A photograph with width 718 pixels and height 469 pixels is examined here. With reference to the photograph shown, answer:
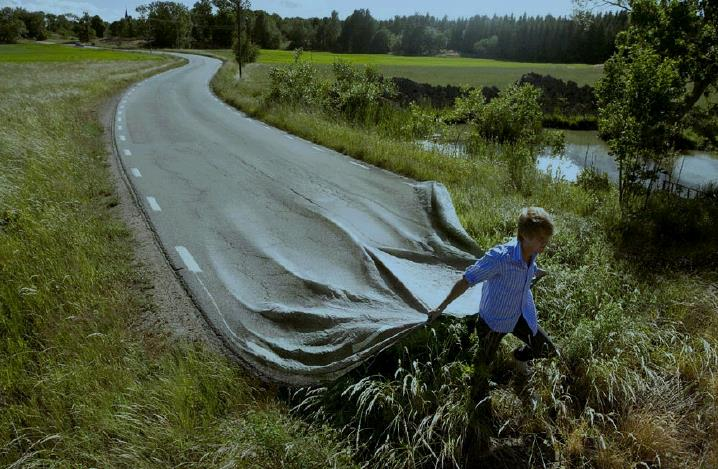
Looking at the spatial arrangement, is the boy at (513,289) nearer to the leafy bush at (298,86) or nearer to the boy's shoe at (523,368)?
the boy's shoe at (523,368)

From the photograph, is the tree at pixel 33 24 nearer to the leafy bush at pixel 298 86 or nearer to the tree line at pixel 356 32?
the tree line at pixel 356 32

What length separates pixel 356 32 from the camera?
120688mm

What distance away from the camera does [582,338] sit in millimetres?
4363

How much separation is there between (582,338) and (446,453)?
176 cm

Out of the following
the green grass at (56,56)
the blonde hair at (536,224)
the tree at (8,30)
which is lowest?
the blonde hair at (536,224)

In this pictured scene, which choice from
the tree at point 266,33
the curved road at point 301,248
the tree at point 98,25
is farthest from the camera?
the tree at point 98,25

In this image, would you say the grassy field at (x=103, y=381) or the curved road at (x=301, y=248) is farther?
the curved road at (x=301, y=248)

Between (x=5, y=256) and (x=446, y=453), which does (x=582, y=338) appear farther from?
(x=5, y=256)

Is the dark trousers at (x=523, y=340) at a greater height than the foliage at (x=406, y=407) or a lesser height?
greater

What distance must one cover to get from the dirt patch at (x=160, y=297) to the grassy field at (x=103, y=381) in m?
0.10

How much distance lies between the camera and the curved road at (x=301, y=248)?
449 centimetres

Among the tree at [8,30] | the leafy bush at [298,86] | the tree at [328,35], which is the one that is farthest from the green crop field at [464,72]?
the tree at [8,30]

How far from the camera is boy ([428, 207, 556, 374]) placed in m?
3.57

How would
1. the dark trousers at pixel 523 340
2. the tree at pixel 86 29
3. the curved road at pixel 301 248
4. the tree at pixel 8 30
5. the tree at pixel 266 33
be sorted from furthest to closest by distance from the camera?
the tree at pixel 86 29 → the tree at pixel 266 33 → the tree at pixel 8 30 → the curved road at pixel 301 248 → the dark trousers at pixel 523 340
